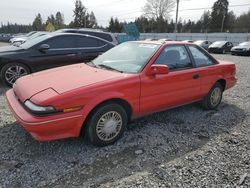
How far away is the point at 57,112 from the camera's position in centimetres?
282

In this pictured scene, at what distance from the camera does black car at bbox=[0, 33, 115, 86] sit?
611cm

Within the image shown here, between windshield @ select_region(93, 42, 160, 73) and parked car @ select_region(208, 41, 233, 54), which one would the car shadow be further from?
parked car @ select_region(208, 41, 233, 54)

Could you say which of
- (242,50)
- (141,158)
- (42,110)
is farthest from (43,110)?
(242,50)

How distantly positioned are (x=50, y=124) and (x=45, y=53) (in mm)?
4149

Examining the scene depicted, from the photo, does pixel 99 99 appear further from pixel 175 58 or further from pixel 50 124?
pixel 175 58

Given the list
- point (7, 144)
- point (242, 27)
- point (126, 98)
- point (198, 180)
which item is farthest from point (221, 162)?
point (242, 27)

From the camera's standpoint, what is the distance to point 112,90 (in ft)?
10.5

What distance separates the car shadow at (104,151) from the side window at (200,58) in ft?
3.74

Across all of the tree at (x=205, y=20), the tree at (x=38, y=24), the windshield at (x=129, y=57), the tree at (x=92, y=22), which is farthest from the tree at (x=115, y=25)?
the windshield at (x=129, y=57)

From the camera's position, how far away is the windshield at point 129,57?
3.71 m

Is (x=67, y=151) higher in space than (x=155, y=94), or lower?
lower

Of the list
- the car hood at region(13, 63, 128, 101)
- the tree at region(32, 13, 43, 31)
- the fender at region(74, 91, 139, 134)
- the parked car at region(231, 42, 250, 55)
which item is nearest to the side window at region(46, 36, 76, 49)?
the car hood at region(13, 63, 128, 101)

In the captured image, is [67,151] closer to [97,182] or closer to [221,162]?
[97,182]

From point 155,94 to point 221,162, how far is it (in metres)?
1.37
